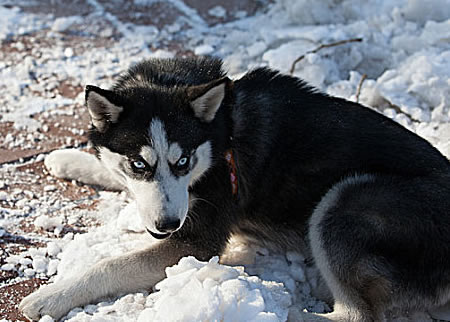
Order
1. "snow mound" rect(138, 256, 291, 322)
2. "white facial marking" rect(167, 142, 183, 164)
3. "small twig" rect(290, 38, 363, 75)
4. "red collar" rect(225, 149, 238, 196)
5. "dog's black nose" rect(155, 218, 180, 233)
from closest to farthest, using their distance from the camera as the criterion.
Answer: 1. "snow mound" rect(138, 256, 291, 322)
2. "dog's black nose" rect(155, 218, 180, 233)
3. "white facial marking" rect(167, 142, 183, 164)
4. "red collar" rect(225, 149, 238, 196)
5. "small twig" rect(290, 38, 363, 75)

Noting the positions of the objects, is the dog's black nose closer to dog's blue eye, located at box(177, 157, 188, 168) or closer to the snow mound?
the snow mound

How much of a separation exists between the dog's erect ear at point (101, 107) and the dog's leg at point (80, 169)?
3.06 feet

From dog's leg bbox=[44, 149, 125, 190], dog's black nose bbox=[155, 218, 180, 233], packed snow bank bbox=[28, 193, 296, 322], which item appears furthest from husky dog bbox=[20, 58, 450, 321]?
dog's leg bbox=[44, 149, 125, 190]

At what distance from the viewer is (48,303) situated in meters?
2.69

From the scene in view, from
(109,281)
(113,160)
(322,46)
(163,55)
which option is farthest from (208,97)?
(163,55)

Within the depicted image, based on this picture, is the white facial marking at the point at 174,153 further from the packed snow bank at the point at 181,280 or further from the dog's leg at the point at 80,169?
the dog's leg at the point at 80,169

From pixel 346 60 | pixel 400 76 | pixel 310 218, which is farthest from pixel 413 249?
pixel 346 60

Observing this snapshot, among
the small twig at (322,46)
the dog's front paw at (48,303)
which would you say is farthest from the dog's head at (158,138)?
the small twig at (322,46)

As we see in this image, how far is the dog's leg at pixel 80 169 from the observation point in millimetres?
3703

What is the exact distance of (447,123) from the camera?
406 centimetres

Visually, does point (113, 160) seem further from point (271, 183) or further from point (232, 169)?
point (271, 183)

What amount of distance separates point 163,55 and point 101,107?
103 inches

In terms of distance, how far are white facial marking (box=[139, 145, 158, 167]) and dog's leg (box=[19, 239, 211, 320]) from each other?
515 millimetres

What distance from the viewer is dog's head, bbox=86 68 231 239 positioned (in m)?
2.59
